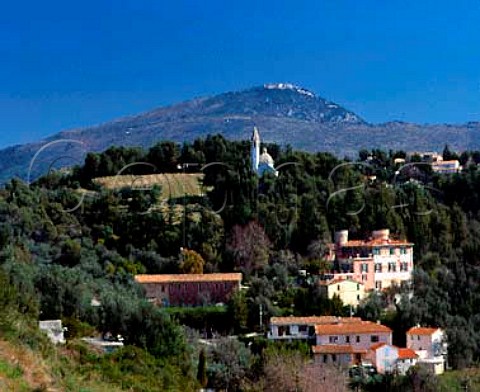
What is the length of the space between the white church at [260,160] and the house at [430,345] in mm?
15997

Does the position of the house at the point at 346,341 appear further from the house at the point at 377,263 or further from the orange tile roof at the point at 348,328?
the house at the point at 377,263

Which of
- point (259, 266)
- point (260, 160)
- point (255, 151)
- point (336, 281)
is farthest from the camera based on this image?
point (255, 151)

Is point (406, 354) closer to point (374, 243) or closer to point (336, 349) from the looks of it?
point (336, 349)

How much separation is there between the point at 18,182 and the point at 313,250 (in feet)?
46.9

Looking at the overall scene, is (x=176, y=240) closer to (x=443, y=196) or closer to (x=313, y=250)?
(x=313, y=250)

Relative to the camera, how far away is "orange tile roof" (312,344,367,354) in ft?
96.4

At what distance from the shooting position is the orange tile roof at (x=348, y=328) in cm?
3026

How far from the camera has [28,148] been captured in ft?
317

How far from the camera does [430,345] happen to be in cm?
3050

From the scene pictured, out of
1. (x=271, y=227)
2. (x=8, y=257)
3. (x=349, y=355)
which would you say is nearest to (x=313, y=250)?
(x=271, y=227)

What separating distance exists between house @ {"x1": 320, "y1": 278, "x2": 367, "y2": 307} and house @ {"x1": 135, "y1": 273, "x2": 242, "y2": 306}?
347cm

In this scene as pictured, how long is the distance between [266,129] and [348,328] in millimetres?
99238

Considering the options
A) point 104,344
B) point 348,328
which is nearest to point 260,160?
point 348,328

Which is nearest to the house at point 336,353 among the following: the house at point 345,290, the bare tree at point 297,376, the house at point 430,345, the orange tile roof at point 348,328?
the orange tile roof at point 348,328
